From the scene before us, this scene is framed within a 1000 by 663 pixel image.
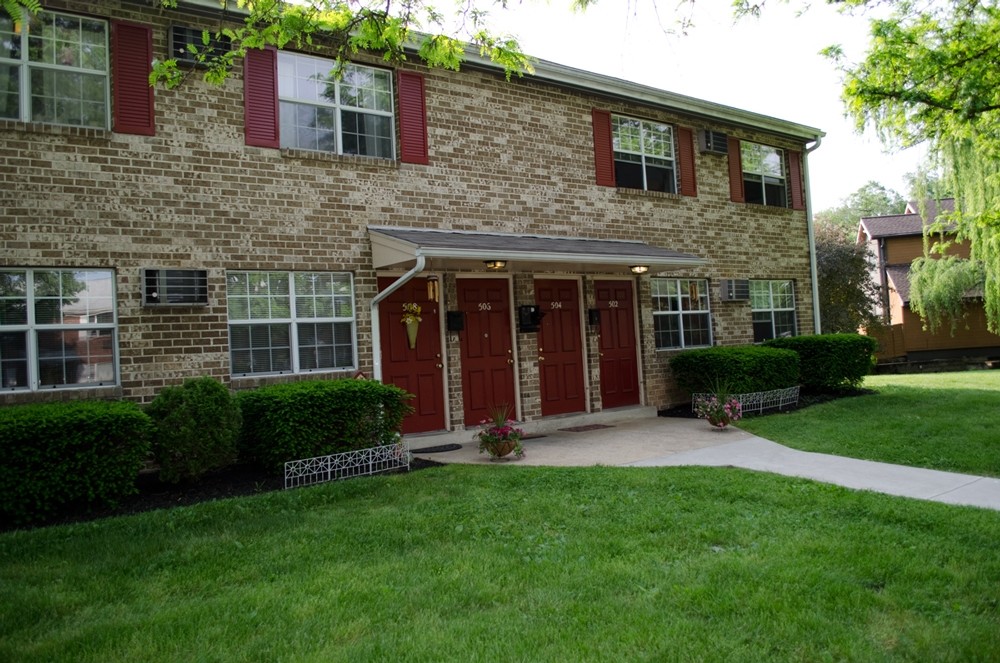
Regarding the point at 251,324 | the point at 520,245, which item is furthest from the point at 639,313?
the point at 251,324

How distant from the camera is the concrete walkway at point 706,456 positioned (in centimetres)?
641

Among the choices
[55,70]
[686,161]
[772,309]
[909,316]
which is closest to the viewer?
[55,70]

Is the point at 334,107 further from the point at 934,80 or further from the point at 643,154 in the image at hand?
the point at 934,80

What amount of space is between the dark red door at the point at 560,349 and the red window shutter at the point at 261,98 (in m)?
4.58

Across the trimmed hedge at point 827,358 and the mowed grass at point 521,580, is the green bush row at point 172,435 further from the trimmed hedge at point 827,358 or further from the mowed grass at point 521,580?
the trimmed hedge at point 827,358

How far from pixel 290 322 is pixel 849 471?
6638mm

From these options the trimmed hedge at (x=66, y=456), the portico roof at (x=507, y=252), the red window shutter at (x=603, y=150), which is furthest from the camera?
the red window shutter at (x=603, y=150)

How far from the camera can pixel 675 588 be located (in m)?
3.91

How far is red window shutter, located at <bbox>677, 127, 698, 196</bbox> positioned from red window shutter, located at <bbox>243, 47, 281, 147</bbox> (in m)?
7.70

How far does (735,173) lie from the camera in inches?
555

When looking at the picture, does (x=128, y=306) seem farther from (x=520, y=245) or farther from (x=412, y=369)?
(x=520, y=245)

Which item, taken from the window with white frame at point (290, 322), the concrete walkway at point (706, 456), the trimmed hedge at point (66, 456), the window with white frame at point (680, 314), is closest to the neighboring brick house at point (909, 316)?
the window with white frame at point (680, 314)

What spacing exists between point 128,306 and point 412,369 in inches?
143

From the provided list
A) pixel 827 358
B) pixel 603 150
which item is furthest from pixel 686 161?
pixel 827 358
